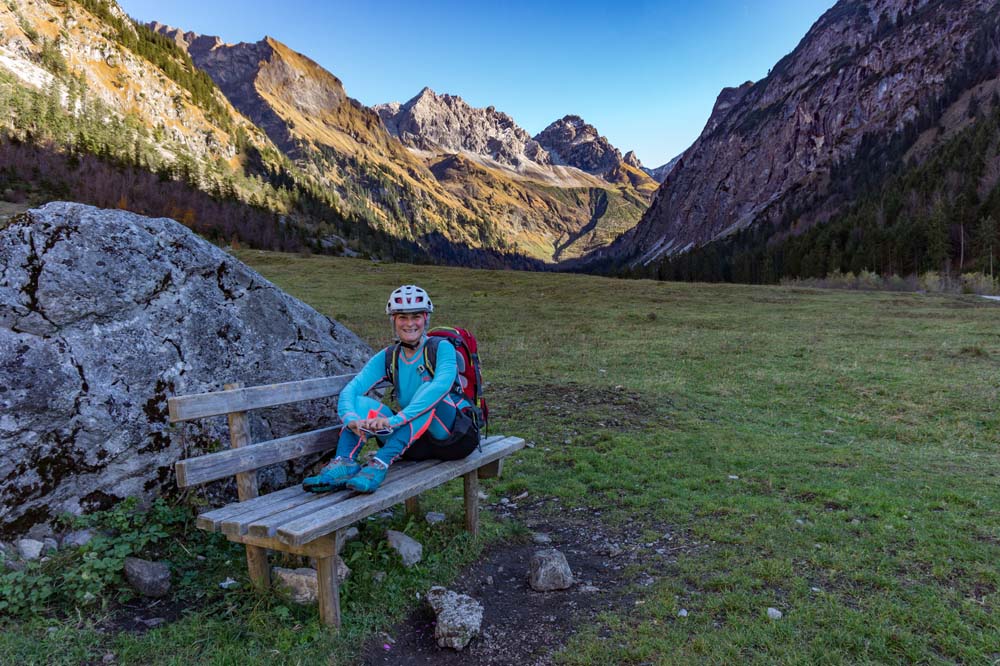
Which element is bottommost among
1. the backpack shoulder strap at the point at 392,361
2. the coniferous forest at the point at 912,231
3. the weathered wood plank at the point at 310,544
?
the weathered wood plank at the point at 310,544

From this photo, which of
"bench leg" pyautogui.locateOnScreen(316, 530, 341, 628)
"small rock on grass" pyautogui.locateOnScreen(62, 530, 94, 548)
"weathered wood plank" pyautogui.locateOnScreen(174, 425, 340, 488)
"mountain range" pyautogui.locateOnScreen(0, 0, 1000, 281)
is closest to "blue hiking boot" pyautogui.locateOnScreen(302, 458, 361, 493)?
"weathered wood plank" pyautogui.locateOnScreen(174, 425, 340, 488)

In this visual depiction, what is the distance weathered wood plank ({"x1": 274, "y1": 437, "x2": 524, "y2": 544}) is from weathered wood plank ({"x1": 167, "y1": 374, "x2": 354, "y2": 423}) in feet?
4.73

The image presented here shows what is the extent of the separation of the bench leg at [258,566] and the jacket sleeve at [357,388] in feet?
4.58

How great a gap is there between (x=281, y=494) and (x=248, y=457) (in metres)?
0.47

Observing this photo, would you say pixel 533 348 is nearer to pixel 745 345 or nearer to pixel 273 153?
pixel 745 345

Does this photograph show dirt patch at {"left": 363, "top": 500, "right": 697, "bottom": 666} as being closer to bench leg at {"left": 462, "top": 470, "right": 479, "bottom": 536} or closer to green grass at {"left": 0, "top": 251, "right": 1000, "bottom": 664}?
green grass at {"left": 0, "top": 251, "right": 1000, "bottom": 664}

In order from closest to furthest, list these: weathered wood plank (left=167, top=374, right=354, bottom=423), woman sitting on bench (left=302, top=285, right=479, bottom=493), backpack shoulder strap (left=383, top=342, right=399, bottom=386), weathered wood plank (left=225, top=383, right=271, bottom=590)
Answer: weathered wood plank (left=167, top=374, right=354, bottom=423)
weathered wood plank (left=225, top=383, right=271, bottom=590)
woman sitting on bench (left=302, top=285, right=479, bottom=493)
backpack shoulder strap (left=383, top=342, right=399, bottom=386)

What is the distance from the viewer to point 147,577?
4500mm

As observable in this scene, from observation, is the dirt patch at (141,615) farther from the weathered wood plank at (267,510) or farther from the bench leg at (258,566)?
the weathered wood plank at (267,510)

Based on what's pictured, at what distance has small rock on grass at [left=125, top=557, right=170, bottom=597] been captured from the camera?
448cm

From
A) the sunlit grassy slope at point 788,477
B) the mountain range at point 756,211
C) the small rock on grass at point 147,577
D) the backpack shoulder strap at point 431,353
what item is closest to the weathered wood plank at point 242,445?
the small rock on grass at point 147,577

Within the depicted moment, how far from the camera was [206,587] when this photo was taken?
4.67 m

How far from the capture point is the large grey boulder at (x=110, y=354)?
477 centimetres

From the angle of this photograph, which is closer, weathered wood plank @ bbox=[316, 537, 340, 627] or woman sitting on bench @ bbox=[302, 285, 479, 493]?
weathered wood plank @ bbox=[316, 537, 340, 627]
